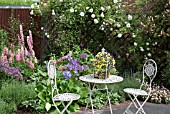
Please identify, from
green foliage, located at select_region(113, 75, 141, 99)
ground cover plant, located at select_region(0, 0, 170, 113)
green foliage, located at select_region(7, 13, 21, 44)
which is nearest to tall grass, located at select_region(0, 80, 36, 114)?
ground cover plant, located at select_region(0, 0, 170, 113)

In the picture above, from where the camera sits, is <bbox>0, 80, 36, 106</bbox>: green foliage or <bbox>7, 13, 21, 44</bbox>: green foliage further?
<bbox>7, 13, 21, 44</bbox>: green foliage

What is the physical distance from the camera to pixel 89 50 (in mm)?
7949

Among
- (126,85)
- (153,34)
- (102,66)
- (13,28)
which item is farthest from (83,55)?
(13,28)

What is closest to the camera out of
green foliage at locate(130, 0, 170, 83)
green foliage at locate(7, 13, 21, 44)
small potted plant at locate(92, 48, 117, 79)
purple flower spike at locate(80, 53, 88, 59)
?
small potted plant at locate(92, 48, 117, 79)

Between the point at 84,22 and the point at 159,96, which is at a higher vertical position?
the point at 84,22

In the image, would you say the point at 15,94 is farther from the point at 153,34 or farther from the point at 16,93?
the point at 153,34

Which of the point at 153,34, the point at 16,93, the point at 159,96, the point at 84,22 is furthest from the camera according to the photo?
the point at 84,22

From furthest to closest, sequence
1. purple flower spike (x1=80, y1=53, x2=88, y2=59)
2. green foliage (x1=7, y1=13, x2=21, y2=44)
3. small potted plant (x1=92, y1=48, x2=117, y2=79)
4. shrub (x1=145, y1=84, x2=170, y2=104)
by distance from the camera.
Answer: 1. green foliage (x1=7, y1=13, x2=21, y2=44)
2. purple flower spike (x1=80, y1=53, x2=88, y2=59)
3. shrub (x1=145, y1=84, x2=170, y2=104)
4. small potted plant (x1=92, y1=48, x2=117, y2=79)

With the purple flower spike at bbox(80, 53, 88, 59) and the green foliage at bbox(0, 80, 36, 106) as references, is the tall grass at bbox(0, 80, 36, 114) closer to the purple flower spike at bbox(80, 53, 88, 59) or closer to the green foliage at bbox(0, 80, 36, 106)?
the green foliage at bbox(0, 80, 36, 106)

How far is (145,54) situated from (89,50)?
1.37 m

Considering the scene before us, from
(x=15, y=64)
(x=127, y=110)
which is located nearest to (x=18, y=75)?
(x=15, y=64)

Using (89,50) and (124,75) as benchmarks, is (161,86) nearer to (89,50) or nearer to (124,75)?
(124,75)

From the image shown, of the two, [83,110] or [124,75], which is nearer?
[83,110]

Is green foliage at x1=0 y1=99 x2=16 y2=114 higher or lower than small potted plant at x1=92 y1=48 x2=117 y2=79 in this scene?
lower
